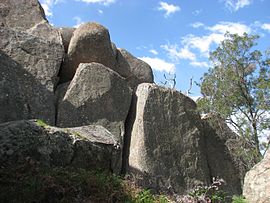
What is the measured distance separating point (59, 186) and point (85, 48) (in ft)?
28.3

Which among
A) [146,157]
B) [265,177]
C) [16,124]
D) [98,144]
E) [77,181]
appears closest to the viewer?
[265,177]

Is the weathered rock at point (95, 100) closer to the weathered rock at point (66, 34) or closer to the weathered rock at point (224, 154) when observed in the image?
the weathered rock at point (66, 34)

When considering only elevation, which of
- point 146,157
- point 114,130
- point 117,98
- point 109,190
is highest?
point 117,98

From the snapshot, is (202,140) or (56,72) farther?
(202,140)

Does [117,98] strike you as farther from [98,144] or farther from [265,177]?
[265,177]

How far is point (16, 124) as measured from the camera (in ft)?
30.2

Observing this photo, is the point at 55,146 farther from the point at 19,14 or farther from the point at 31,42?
the point at 19,14

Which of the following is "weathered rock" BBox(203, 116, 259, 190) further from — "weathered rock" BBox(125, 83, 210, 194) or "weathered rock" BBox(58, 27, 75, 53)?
"weathered rock" BBox(58, 27, 75, 53)

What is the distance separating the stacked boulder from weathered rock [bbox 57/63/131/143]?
0.11 ft

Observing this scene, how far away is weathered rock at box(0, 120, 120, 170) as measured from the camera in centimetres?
878

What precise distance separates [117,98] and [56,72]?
2342 millimetres

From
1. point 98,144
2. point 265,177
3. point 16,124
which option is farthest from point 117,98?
point 265,177

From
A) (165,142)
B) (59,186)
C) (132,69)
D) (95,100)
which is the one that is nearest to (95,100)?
(95,100)

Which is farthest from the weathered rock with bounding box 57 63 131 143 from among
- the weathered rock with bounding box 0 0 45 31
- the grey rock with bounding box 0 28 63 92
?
the weathered rock with bounding box 0 0 45 31
